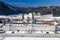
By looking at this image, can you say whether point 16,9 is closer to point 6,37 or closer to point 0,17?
point 0,17

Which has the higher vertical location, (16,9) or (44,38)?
(16,9)

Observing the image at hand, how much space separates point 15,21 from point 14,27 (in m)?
0.79

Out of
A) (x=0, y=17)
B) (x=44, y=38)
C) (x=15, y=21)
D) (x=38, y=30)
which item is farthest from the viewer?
(x=0, y=17)

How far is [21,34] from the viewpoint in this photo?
529 centimetres

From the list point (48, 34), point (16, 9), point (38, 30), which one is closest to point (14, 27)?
point (38, 30)

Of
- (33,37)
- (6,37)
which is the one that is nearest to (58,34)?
(33,37)

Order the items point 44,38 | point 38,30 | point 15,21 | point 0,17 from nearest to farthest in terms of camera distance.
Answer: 1. point 44,38
2. point 38,30
3. point 15,21
4. point 0,17

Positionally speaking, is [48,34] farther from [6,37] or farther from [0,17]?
[0,17]

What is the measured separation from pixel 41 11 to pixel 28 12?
0.49 meters

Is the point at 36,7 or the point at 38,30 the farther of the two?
the point at 36,7

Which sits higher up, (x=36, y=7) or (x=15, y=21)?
(x=36, y=7)

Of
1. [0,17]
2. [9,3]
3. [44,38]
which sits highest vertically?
[9,3]

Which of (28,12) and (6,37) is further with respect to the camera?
(28,12)

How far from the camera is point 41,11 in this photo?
7.77 m
